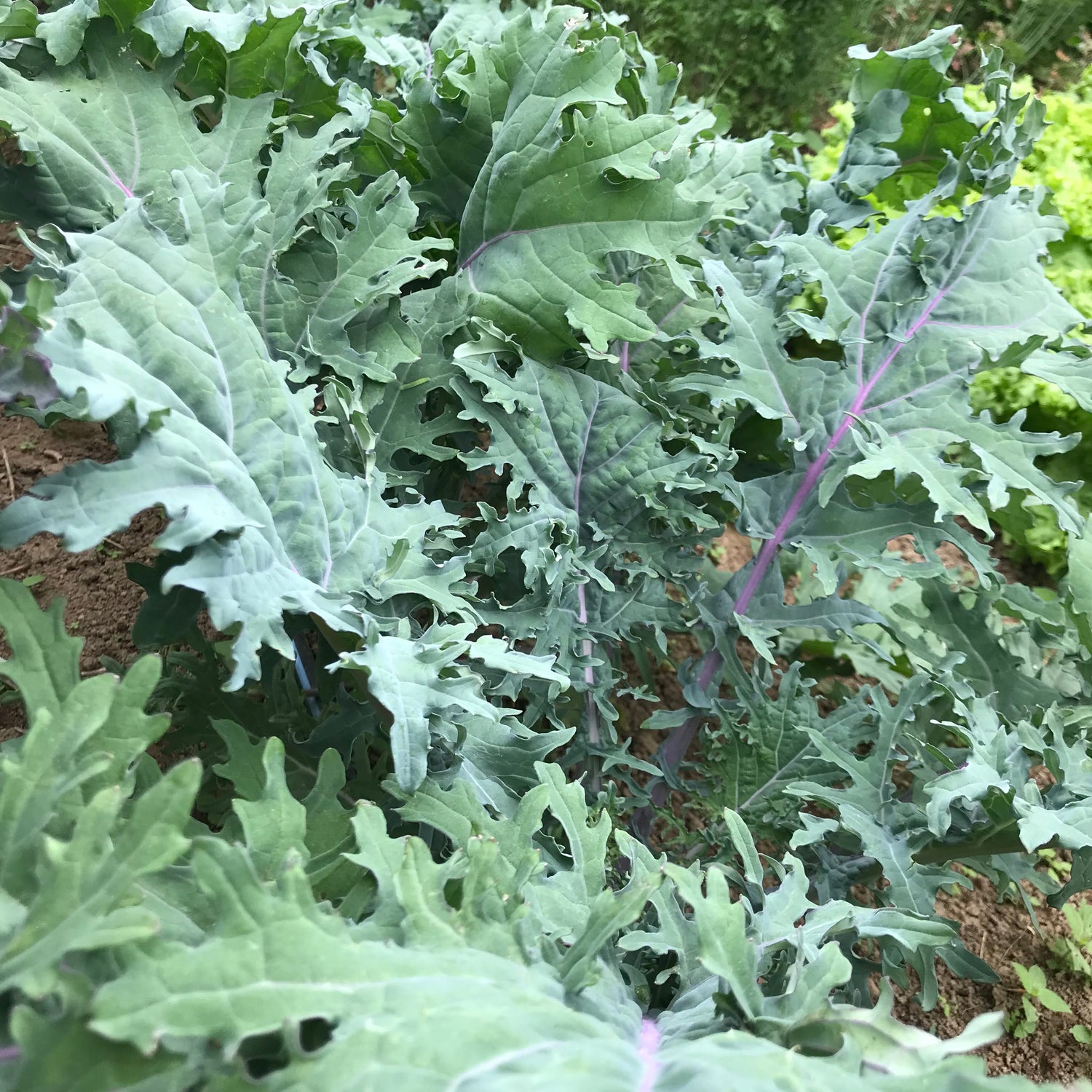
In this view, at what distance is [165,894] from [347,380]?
790mm

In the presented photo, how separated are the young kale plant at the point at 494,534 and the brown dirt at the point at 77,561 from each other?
312 millimetres

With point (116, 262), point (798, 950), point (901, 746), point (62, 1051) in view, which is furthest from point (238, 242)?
point (901, 746)

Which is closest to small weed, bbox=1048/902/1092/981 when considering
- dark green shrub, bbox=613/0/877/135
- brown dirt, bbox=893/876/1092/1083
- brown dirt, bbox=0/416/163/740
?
brown dirt, bbox=893/876/1092/1083

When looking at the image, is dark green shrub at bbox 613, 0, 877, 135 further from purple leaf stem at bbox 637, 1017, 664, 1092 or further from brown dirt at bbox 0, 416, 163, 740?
purple leaf stem at bbox 637, 1017, 664, 1092

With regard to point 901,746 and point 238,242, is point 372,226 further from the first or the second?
point 901,746

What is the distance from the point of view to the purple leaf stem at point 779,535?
1507 mm

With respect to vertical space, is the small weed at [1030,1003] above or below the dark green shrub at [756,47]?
below

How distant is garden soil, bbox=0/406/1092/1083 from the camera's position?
1.58 metres

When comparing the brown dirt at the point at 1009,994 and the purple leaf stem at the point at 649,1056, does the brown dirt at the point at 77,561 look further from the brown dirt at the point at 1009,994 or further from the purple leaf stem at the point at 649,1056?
the brown dirt at the point at 1009,994

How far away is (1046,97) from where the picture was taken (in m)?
3.07

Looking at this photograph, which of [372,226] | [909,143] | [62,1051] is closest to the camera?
[62,1051]

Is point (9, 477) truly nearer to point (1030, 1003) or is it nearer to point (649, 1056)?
point (649, 1056)

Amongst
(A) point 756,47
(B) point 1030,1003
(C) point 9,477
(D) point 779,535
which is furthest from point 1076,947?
(A) point 756,47

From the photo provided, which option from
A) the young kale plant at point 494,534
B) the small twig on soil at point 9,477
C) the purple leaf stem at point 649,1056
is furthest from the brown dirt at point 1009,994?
the small twig on soil at point 9,477
